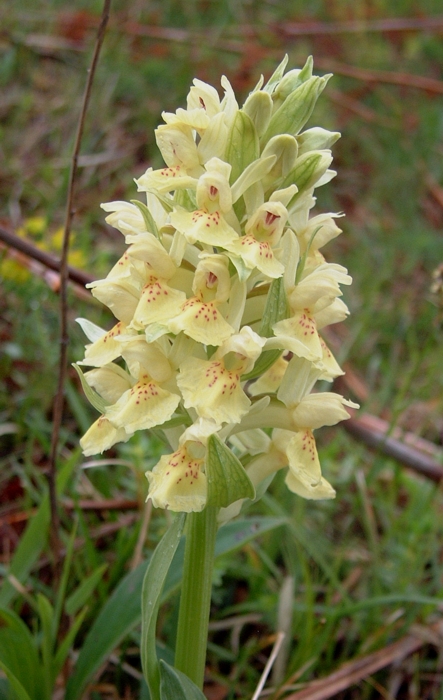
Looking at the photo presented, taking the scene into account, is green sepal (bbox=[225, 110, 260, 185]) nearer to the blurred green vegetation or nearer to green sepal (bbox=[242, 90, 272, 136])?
green sepal (bbox=[242, 90, 272, 136])

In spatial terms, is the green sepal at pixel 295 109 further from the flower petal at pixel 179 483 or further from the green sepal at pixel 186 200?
the flower petal at pixel 179 483

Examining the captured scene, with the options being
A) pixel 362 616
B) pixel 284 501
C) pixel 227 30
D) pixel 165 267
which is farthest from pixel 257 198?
pixel 227 30

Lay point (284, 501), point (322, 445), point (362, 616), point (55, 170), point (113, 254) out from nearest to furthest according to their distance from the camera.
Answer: point (362, 616)
point (284, 501)
point (322, 445)
point (113, 254)
point (55, 170)

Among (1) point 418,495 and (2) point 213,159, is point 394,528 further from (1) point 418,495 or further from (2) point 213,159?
(2) point 213,159

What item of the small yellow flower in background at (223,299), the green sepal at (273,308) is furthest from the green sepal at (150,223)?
the green sepal at (273,308)

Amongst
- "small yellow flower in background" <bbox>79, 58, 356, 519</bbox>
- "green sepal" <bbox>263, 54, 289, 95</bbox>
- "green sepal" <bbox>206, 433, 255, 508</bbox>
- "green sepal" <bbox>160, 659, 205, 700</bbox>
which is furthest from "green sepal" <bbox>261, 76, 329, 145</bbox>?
"green sepal" <bbox>160, 659, 205, 700</bbox>

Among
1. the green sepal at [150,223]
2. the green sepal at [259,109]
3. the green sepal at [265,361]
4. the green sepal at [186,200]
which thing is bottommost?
the green sepal at [265,361]

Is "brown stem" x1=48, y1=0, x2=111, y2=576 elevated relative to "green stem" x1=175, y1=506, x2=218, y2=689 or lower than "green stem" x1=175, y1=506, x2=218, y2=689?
elevated
